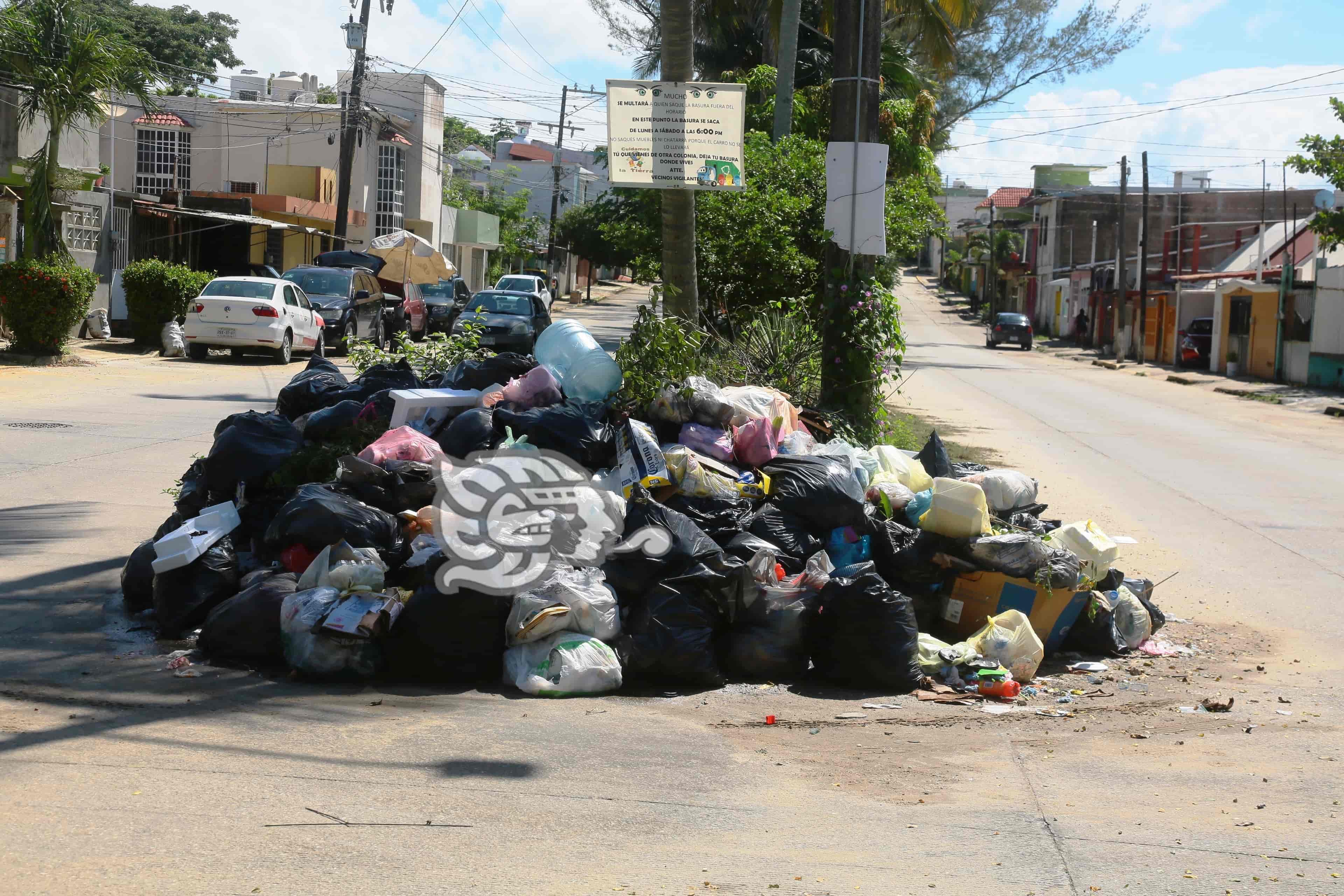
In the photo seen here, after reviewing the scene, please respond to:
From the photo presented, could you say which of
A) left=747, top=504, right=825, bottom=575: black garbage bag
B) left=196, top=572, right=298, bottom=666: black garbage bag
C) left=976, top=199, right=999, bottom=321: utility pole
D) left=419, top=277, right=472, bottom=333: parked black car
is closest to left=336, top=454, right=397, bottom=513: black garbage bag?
left=196, top=572, right=298, bottom=666: black garbage bag

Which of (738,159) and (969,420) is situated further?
(969,420)

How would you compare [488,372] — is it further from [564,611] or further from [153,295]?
[153,295]

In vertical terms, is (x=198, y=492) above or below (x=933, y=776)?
above

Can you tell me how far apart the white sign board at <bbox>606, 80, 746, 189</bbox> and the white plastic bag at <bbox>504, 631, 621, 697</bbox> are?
4350mm

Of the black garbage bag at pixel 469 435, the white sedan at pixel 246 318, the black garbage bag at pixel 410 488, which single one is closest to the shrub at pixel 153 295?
the white sedan at pixel 246 318

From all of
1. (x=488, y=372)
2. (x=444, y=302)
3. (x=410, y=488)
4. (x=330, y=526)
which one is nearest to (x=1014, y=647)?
(x=410, y=488)

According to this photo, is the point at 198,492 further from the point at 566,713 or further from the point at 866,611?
the point at 866,611

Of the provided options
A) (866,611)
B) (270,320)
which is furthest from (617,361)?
(270,320)

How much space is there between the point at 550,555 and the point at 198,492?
91.0 inches

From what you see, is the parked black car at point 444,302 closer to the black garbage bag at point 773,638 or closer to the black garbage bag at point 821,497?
the black garbage bag at point 821,497

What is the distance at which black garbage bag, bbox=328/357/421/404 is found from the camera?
8039mm

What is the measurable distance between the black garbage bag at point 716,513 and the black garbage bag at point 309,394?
9.31 ft

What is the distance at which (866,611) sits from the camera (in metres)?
5.64

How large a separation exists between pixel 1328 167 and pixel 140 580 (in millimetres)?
25017
